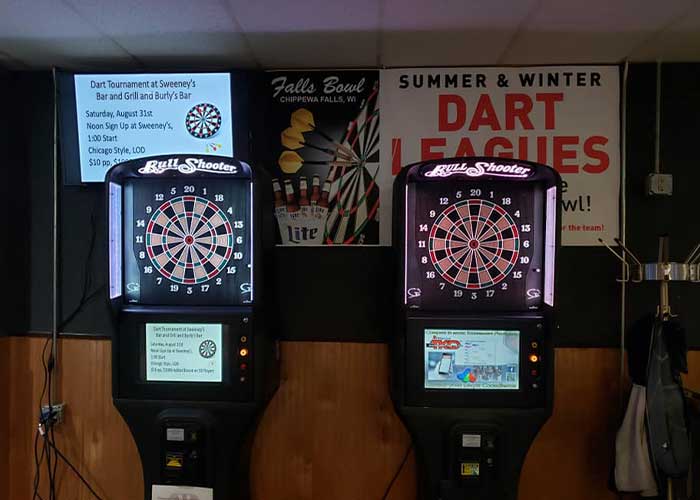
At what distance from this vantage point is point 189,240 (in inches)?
76.1

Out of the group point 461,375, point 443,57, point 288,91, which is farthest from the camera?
point 288,91

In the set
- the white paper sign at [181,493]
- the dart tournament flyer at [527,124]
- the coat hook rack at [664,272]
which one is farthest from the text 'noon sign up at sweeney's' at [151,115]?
the coat hook rack at [664,272]

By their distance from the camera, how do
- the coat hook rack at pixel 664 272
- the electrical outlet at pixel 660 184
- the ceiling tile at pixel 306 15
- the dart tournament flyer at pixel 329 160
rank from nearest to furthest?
the ceiling tile at pixel 306 15 < the coat hook rack at pixel 664 272 < the electrical outlet at pixel 660 184 < the dart tournament flyer at pixel 329 160

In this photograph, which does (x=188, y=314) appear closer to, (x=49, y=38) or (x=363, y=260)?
(x=363, y=260)

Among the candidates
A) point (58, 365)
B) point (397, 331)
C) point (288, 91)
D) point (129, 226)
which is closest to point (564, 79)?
point (288, 91)

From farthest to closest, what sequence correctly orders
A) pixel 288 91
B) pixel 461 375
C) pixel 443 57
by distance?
pixel 288 91, pixel 443 57, pixel 461 375

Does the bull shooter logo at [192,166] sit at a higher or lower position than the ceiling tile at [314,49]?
lower

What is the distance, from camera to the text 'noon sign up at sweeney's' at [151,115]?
92.7 inches

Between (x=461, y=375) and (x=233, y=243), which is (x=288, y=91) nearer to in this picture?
(x=233, y=243)

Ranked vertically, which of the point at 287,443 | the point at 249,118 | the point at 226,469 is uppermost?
the point at 249,118

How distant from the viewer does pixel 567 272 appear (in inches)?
94.6

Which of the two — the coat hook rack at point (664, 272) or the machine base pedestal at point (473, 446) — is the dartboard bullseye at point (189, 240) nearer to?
the machine base pedestal at point (473, 446)

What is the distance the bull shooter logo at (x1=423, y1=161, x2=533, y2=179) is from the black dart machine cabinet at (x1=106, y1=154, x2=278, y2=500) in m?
0.82

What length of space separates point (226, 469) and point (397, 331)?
0.97 metres
